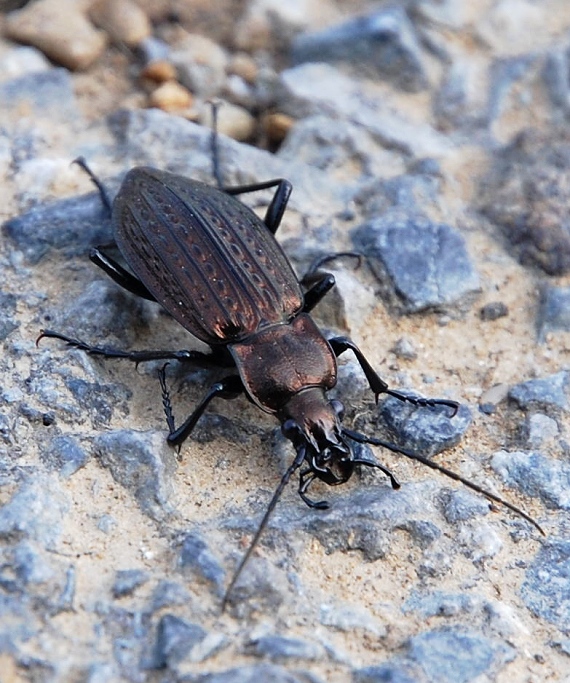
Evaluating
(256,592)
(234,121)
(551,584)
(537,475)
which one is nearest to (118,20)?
(234,121)

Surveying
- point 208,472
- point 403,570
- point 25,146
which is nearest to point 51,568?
point 208,472

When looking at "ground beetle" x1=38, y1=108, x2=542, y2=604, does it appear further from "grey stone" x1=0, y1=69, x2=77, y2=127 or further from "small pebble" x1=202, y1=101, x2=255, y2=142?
"grey stone" x1=0, y1=69, x2=77, y2=127

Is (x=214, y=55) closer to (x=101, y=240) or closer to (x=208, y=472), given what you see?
(x=101, y=240)

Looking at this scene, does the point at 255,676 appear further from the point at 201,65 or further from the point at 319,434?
the point at 201,65

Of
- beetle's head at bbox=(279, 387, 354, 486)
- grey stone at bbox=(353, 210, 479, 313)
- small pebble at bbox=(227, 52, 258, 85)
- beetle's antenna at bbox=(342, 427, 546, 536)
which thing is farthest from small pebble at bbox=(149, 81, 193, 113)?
beetle's antenna at bbox=(342, 427, 546, 536)

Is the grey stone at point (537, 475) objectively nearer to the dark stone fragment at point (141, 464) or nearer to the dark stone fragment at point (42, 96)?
the dark stone fragment at point (141, 464)

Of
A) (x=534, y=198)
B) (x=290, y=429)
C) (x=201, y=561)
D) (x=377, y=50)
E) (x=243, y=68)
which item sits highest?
(x=377, y=50)

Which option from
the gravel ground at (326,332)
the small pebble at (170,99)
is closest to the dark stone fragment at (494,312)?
the gravel ground at (326,332)
